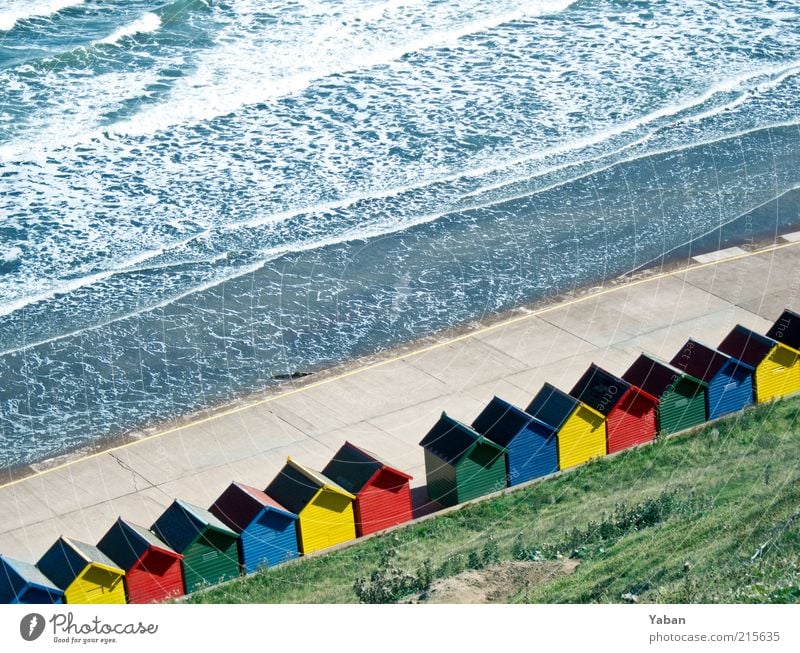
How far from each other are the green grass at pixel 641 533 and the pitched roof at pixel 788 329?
60.9 inches

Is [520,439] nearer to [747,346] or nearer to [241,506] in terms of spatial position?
[241,506]

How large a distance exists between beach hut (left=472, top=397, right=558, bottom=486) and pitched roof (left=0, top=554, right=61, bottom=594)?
8.30 m

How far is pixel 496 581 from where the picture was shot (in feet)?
79.6

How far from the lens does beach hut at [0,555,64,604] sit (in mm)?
24359

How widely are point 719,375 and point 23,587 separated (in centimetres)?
1380

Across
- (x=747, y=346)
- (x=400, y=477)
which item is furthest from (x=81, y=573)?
(x=747, y=346)

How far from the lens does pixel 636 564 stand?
2381 cm

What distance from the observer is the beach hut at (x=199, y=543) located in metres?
26.0

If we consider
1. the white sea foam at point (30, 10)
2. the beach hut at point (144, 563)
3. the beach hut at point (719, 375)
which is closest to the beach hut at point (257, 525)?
the beach hut at point (144, 563)

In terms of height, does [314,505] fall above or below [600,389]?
below

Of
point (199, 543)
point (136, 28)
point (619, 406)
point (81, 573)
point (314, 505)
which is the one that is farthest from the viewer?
point (136, 28)

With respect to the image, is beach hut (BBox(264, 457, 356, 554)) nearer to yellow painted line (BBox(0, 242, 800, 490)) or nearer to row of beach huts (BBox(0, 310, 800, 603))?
row of beach huts (BBox(0, 310, 800, 603))

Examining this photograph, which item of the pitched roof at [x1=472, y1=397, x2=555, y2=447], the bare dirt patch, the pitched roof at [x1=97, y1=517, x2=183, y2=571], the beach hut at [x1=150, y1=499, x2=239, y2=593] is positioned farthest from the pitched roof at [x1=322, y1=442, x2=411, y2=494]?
the pitched roof at [x1=97, y1=517, x2=183, y2=571]

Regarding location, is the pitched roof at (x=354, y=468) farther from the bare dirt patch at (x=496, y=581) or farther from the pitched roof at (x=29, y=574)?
the pitched roof at (x=29, y=574)
